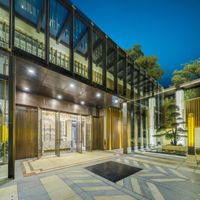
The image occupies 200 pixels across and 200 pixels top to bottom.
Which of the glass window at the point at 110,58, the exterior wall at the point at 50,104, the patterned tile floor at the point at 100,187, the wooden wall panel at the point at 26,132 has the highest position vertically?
the glass window at the point at 110,58

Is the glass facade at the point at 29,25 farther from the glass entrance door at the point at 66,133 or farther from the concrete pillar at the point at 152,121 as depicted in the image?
the concrete pillar at the point at 152,121

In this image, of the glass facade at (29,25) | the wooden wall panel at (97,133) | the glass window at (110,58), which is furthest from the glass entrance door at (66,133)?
the glass facade at (29,25)

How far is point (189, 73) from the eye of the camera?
47.8 ft

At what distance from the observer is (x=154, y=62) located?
15.1 m

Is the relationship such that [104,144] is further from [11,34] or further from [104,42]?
[11,34]

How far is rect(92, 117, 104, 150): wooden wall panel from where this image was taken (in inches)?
376

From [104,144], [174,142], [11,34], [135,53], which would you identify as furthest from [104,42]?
[135,53]

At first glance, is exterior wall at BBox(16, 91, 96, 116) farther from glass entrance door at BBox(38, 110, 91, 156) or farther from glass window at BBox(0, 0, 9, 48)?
glass window at BBox(0, 0, 9, 48)

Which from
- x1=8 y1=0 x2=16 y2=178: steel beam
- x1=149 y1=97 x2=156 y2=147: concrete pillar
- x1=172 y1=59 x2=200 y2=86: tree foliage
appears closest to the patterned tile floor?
x1=8 y1=0 x2=16 y2=178: steel beam

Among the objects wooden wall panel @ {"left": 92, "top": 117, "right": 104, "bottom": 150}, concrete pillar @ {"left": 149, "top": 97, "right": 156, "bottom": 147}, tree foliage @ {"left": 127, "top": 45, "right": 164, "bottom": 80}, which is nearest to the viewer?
wooden wall panel @ {"left": 92, "top": 117, "right": 104, "bottom": 150}

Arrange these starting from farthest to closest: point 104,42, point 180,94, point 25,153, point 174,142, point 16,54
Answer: point 180,94 < point 174,142 < point 104,42 < point 25,153 < point 16,54

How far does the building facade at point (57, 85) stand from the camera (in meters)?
4.53

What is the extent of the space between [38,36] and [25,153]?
576 centimetres

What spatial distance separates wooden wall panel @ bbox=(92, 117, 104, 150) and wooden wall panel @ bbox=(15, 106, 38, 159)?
3920 millimetres
